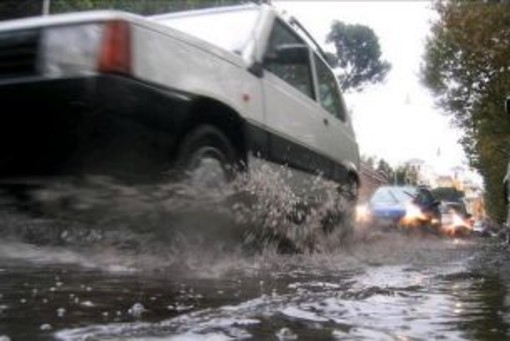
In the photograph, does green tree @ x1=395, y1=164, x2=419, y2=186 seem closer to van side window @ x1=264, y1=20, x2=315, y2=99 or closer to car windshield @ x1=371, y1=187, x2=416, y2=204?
car windshield @ x1=371, y1=187, x2=416, y2=204

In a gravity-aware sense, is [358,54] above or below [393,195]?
above

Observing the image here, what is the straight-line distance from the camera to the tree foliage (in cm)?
2352

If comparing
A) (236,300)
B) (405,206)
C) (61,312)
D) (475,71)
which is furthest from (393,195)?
(61,312)

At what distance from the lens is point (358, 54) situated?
4456 cm

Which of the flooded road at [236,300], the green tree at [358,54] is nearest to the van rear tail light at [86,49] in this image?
the flooded road at [236,300]

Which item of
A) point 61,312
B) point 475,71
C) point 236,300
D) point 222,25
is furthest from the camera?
point 475,71

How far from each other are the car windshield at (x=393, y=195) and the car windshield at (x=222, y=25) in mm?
8970

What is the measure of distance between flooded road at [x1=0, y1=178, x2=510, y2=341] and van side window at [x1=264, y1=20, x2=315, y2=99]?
1.20 meters

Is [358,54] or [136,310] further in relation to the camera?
[358,54]

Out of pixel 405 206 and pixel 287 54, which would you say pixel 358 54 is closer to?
pixel 405 206

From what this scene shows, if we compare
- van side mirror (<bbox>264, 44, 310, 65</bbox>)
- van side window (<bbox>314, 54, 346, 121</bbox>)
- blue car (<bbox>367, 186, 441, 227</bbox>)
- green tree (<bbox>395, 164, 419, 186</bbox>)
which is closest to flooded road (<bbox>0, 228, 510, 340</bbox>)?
van side mirror (<bbox>264, 44, 310, 65</bbox>)

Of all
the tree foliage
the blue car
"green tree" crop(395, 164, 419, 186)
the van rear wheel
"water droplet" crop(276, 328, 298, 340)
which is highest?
the tree foliage

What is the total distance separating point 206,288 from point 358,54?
41170 mm

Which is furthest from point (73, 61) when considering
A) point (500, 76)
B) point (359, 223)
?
point (500, 76)
